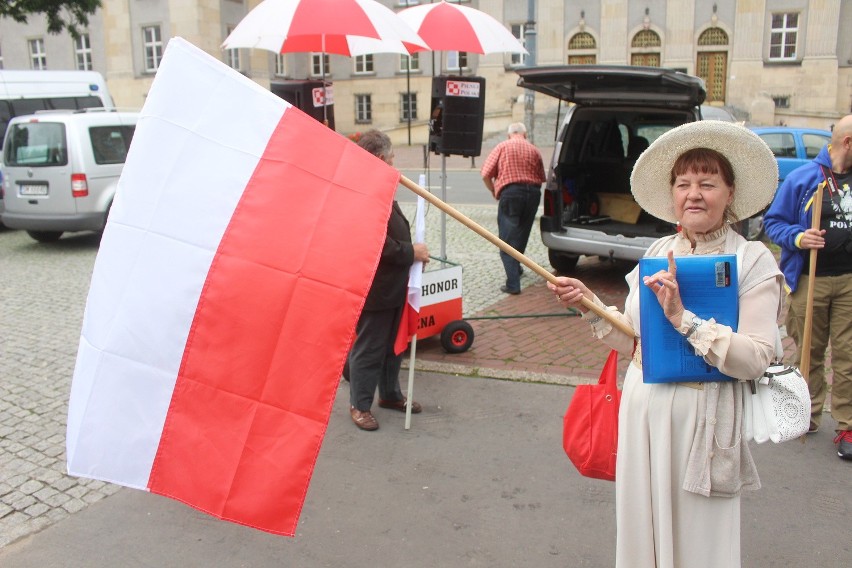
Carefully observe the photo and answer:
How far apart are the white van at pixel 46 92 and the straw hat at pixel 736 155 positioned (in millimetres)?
14644

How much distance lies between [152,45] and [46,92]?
2718cm

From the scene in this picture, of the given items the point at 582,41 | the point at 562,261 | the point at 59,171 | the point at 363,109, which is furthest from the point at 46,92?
the point at 363,109

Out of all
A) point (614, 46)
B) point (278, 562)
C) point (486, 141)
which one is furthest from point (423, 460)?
point (614, 46)

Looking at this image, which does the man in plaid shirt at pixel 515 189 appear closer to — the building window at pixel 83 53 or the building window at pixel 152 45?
the building window at pixel 152 45

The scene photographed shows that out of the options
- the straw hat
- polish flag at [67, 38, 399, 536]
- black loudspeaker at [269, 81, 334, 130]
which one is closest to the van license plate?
black loudspeaker at [269, 81, 334, 130]

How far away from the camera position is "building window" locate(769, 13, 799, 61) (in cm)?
3653

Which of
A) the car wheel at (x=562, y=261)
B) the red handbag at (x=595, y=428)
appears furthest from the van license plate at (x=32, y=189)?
the red handbag at (x=595, y=428)

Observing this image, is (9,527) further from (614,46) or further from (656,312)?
(614,46)

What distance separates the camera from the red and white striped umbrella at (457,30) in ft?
27.9

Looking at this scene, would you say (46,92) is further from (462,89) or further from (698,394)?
(698,394)

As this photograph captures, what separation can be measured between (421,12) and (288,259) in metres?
7.31

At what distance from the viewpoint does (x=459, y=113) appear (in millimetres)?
8398

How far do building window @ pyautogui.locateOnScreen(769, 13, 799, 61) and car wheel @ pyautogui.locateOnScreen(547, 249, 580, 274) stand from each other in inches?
1280

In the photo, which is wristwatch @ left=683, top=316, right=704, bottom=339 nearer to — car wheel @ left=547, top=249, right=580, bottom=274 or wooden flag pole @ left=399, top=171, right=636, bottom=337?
wooden flag pole @ left=399, top=171, right=636, bottom=337
